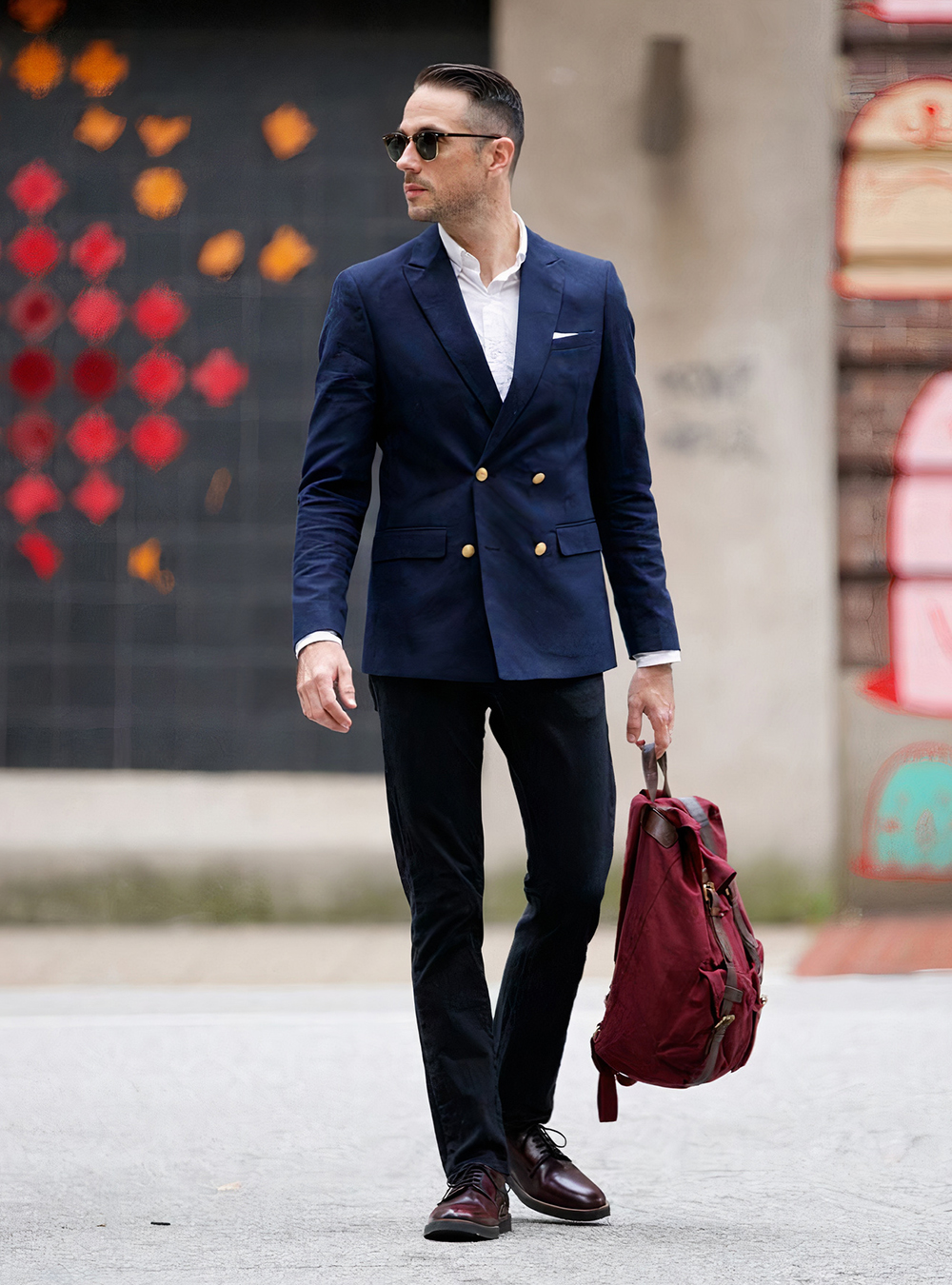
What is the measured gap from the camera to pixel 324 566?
→ 3.43 m

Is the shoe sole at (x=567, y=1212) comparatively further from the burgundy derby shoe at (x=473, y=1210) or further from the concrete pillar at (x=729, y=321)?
the concrete pillar at (x=729, y=321)

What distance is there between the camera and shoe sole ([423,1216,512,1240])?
10.8 feet

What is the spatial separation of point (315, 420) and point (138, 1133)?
6.51 feet

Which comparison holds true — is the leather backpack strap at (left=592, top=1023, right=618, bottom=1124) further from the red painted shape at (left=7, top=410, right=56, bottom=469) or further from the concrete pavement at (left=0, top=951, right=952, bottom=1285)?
the red painted shape at (left=7, top=410, right=56, bottom=469)

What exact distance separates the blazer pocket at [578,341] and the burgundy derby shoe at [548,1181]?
160 centimetres

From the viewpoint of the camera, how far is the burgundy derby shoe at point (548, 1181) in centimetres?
350

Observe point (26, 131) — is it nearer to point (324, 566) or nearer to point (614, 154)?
point (614, 154)

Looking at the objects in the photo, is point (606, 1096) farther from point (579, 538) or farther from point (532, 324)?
point (532, 324)

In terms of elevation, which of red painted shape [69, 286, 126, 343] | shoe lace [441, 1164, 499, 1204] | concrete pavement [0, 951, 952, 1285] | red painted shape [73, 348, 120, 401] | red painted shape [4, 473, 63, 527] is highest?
red painted shape [69, 286, 126, 343]

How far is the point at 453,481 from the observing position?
11.3 ft

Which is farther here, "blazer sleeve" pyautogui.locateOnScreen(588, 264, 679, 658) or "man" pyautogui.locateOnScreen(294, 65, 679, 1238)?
"blazer sleeve" pyautogui.locateOnScreen(588, 264, 679, 658)

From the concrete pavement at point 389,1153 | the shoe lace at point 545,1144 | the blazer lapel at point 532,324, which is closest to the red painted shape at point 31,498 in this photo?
the concrete pavement at point 389,1153

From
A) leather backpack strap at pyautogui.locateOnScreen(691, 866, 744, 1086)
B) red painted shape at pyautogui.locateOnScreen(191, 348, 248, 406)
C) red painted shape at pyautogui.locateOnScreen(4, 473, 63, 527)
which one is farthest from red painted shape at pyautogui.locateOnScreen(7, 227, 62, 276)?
leather backpack strap at pyautogui.locateOnScreen(691, 866, 744, 1086)

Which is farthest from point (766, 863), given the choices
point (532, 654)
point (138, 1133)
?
point (532, 654)
